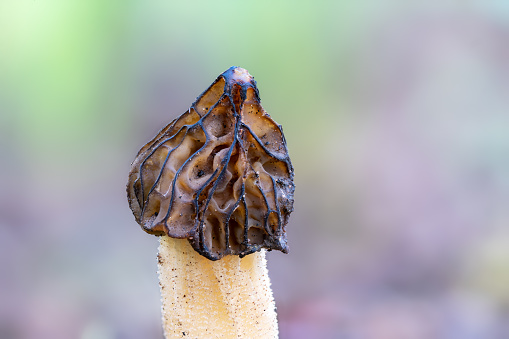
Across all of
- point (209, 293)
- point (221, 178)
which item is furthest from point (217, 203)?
point (209, 293)

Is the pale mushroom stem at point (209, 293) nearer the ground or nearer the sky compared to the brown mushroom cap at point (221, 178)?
nearer the ground

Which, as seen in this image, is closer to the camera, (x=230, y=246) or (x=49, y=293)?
(x=230, y=246)

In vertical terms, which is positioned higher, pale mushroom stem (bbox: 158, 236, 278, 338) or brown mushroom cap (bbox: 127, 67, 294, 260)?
brown mushroom cap (bbox: 127, 67, 294, 260)

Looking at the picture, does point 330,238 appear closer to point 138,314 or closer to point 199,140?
point 138,314

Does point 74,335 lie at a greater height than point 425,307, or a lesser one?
lesser

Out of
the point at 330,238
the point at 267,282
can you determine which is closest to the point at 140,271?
the point at 330,238
